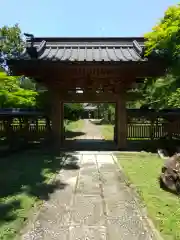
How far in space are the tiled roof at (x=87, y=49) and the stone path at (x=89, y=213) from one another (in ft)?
17.2

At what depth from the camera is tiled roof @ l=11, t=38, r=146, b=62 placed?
34.2 ft

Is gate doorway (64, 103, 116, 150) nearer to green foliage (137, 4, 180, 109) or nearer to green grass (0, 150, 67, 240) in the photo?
green grass (0, 150, 67, 240)

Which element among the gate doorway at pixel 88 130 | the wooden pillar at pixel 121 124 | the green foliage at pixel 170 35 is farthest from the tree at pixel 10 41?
the green foliage at pixel 170 35

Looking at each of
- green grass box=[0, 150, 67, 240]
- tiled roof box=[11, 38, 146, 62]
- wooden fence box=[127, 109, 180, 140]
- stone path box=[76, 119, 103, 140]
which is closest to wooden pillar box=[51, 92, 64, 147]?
green grass box=[0, 150, 67, 240]

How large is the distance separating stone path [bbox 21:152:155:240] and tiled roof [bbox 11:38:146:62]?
17.2ft

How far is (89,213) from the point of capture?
4137mm

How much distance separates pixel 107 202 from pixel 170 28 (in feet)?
16.4

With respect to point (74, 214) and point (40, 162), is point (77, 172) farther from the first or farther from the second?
point (74, 214)

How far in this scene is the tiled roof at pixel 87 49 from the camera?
10430 millimetres

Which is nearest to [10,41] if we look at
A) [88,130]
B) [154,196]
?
[88,130]

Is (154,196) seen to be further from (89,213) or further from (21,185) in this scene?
(21,185)

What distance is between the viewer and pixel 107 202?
4668 mm

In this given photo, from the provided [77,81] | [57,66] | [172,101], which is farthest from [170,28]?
[172,101]

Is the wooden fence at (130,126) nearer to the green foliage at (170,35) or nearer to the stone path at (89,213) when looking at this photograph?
the green foliage at (170,35)
